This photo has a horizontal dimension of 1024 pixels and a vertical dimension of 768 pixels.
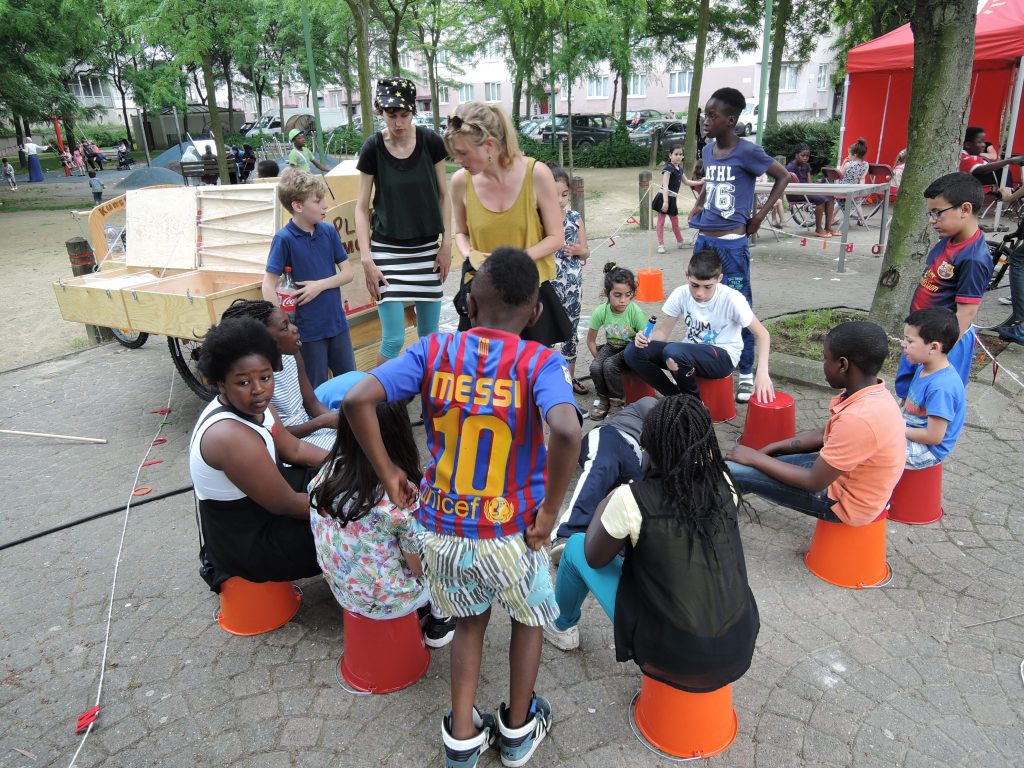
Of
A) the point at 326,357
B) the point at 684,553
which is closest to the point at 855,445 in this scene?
the point at 684,553

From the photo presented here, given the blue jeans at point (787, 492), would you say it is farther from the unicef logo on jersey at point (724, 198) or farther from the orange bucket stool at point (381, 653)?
the unicef logo on jersey at point (724, 198)

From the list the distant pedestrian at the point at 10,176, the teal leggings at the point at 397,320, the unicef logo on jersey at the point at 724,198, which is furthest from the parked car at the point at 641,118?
the teal leggings at the point at 397,320

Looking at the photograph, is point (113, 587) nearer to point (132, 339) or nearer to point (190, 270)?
point (190, 270)

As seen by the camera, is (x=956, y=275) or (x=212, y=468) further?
(x=956, y=275)

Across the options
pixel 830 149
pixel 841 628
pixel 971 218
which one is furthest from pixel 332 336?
pixel 830 149

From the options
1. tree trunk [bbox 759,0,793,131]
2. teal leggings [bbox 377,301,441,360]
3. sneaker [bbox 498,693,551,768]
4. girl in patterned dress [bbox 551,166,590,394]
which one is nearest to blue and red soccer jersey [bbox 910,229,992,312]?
girl in patterned dress [bbox 551,166,590,394]

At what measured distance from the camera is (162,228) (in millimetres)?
6086

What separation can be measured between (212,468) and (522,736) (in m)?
1.52

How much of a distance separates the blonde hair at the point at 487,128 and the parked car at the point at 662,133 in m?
24.7

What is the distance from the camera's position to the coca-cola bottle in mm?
4273

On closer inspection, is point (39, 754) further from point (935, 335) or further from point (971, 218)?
point (971, 218)

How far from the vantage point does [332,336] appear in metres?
4.54

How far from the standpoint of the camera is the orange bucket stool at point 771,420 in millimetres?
4168

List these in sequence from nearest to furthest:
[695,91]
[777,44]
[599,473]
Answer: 1. [599,473]
2. [695,91]
3. [777,44]
